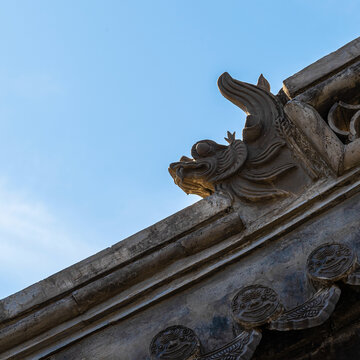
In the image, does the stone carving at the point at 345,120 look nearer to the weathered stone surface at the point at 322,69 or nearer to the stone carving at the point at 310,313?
the weathered stone surface at the point at 322,69

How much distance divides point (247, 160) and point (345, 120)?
67cm

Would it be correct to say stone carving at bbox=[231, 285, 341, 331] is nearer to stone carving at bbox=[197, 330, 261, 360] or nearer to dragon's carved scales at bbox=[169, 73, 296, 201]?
stone carving at bbox=[197, 330, 261, 360]

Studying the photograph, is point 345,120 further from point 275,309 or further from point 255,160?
point 275,309

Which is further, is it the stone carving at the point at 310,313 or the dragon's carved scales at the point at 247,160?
the dragon's carved scales at the point at 247,160

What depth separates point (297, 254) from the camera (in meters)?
4.32

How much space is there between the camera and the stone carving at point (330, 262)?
12.7 feet

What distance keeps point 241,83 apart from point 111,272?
163 cm

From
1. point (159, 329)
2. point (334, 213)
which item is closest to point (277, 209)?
point (334, 213)

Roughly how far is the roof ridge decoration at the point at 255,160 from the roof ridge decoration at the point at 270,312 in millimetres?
745

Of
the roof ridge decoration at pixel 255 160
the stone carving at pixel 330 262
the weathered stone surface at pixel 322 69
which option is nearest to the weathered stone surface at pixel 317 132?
the roof ridge decoration at pixel 255 160

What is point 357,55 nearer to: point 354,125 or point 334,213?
point 354,125

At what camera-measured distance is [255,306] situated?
13.2 feet

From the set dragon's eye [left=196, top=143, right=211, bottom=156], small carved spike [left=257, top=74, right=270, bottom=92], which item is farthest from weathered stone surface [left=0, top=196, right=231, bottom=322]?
small carved spike [left=257, top=74, right=270, bottom=92]

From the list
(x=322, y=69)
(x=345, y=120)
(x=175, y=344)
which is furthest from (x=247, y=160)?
(x=175, y=344)
